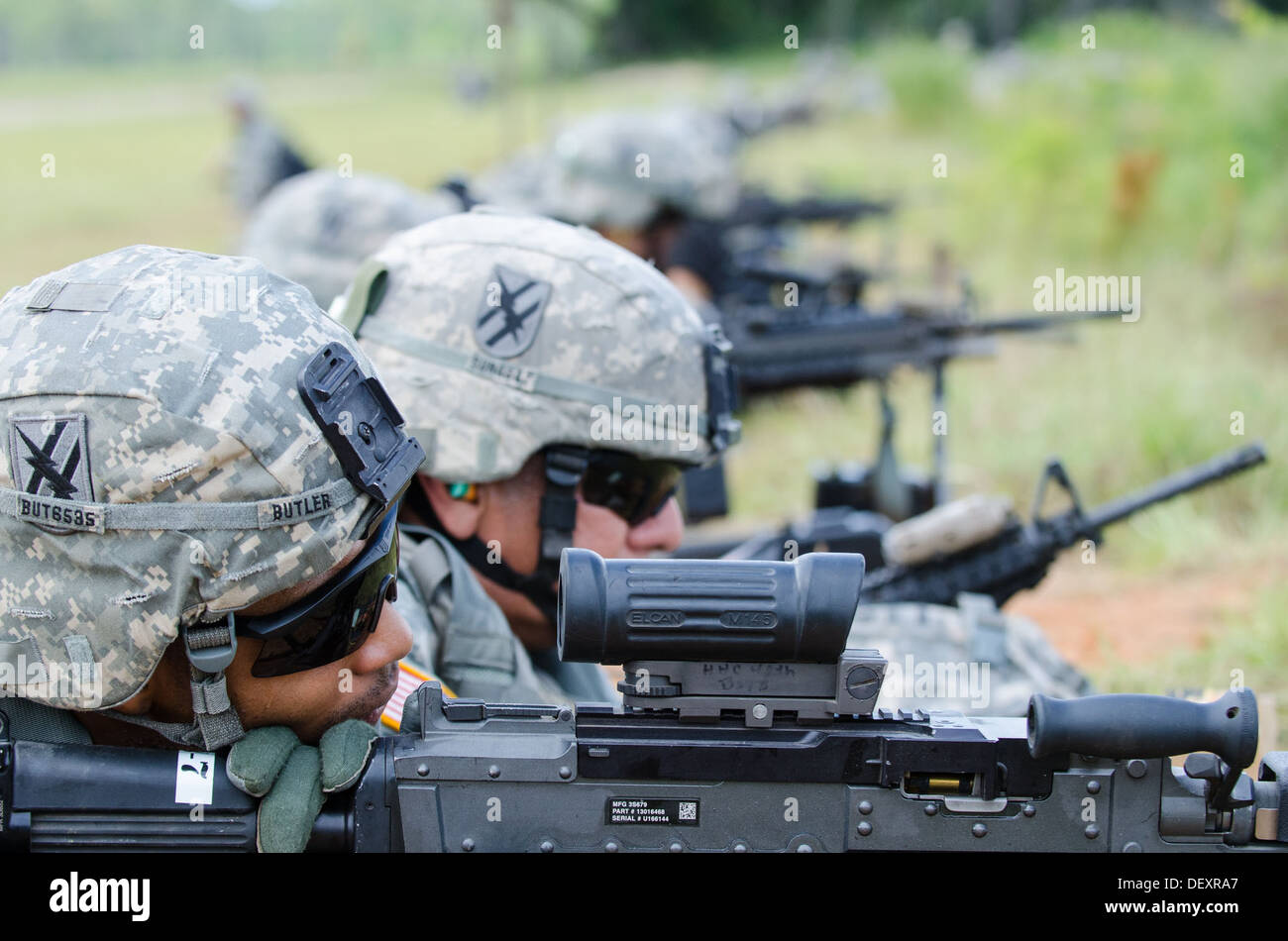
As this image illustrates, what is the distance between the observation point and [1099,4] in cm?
4450

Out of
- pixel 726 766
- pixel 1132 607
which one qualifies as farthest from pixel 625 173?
pixel 726 766

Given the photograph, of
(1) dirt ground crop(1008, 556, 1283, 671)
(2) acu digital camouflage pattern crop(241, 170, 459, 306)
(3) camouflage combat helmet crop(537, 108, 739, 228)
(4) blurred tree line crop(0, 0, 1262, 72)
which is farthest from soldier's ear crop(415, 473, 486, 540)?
(4) blurred tree line crop(0, 0, 1262, 72)

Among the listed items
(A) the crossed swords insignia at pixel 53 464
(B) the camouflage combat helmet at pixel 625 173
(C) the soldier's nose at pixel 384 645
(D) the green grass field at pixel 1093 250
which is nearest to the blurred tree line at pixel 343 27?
(D) the green grass field at pixel 1093 250

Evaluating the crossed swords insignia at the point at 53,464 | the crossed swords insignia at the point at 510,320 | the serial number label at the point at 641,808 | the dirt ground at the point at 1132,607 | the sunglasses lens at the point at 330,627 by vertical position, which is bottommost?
the dirt ground at the point at 1132,607

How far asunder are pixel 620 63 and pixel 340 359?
51635 millimetres

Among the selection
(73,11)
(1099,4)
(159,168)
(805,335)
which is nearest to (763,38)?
(1099,4)

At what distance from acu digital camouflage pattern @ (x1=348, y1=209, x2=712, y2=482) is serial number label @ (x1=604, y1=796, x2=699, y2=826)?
1.13 meters

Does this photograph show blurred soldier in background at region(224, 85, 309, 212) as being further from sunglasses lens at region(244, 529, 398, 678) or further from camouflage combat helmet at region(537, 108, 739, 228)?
sunglasses lens at region(244, 529, 398, 678)

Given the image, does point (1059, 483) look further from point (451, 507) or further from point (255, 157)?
point (255, 157)

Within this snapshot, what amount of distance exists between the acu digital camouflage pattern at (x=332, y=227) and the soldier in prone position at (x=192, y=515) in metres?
5.76

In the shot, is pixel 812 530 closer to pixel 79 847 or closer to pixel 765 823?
pixel 765 823

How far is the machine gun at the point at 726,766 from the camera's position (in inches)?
80.0

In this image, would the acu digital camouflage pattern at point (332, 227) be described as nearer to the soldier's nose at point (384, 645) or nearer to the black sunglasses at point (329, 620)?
the soldier's nose at point (384, 645)

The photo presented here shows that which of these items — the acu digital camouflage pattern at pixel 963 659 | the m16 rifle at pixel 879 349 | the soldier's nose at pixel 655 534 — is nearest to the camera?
the soldier's nose at pixel 655 534
